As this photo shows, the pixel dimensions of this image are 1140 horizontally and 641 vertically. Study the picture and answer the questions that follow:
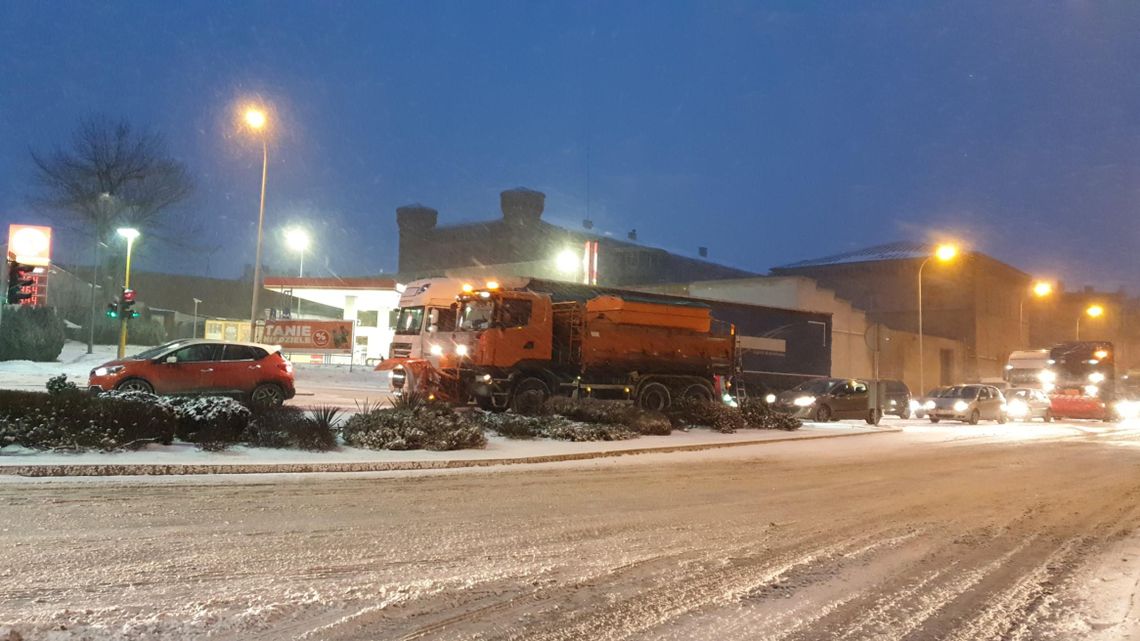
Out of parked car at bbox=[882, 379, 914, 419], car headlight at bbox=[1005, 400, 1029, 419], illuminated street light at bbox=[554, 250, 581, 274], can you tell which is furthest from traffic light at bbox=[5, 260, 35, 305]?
illuminated street light at bbox=[554, 250, 581, 274]

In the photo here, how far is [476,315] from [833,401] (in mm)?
13793

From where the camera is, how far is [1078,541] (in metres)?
7.76

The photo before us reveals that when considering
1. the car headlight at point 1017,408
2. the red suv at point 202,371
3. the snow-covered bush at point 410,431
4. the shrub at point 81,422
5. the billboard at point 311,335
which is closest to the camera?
the shrub at point 81,422

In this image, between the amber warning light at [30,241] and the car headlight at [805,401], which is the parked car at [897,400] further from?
the amber warning light at [30,241]

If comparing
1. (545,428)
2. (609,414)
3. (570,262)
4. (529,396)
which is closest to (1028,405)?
(609,414)

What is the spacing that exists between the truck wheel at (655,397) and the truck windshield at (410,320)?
6.29 m

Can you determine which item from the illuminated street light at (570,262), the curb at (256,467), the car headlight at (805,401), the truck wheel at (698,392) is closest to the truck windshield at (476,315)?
the truck wheel at (698,392)

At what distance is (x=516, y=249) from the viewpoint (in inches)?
2699

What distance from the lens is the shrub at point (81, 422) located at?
11.0 m

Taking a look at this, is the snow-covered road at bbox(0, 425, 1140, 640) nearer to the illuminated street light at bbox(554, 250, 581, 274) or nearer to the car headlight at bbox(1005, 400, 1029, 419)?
the car headlight at bbox(1005, 400, 1029, 419)

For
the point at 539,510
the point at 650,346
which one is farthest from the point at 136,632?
the point at 650,346

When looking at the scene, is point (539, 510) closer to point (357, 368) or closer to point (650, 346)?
point (650, 346)

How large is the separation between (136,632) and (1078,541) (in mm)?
7985

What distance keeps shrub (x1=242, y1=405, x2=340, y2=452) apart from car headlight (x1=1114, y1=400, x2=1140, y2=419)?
3673 centimetres
